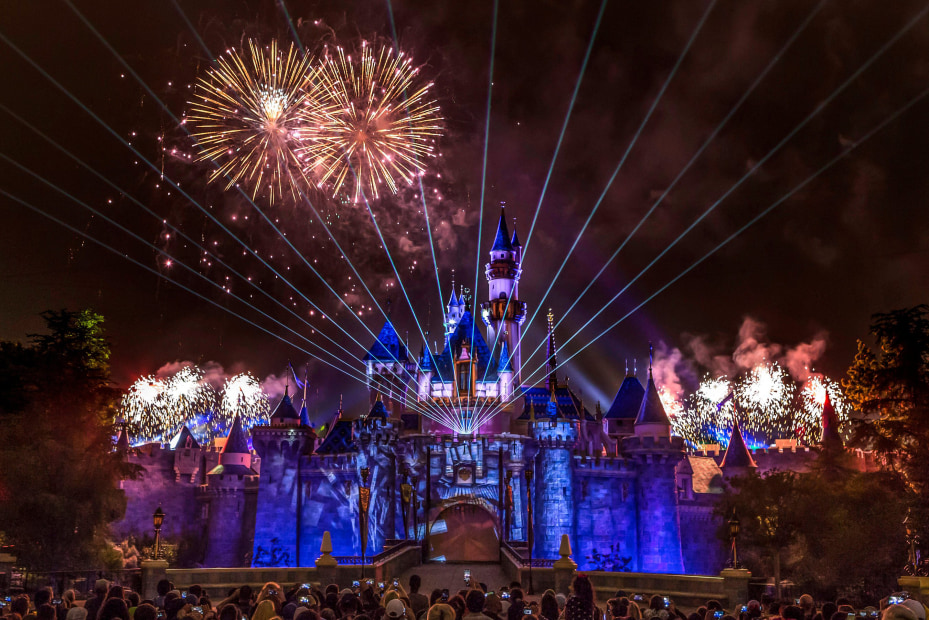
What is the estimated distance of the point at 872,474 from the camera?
42.7 meters

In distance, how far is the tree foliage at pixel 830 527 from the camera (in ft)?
133

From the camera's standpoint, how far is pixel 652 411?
62312 mm

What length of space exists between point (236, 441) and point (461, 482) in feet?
70.8

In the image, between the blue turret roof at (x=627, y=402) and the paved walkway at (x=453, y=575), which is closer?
the paved walkway at (x=453, y=575)

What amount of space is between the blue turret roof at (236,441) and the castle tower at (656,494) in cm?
2869

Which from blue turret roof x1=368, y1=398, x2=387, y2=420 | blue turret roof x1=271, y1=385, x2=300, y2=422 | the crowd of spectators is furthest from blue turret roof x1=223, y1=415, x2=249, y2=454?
the crowd of spectators

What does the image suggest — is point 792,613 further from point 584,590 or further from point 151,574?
point 151,574

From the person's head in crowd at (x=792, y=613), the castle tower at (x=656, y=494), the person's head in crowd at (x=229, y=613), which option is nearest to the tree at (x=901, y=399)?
the castle tower at (x=656, y=494)

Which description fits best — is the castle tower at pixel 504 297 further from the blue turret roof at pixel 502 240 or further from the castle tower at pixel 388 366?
the castle tower at pixel 388 366

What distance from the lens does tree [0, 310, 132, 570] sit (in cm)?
4078

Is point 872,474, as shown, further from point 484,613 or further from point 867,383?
point 484,613

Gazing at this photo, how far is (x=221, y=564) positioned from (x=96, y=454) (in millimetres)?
22273

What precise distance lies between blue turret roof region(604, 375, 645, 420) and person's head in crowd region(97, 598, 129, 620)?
56.7 m

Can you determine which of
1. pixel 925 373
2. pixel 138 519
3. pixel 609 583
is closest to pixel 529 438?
pixel 609 583
